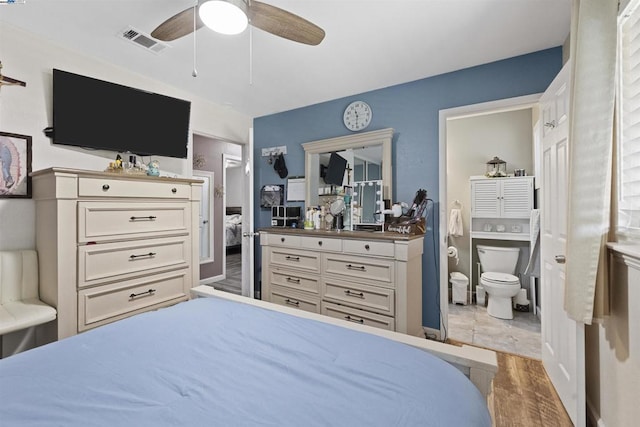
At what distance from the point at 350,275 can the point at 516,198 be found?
8.14 feet

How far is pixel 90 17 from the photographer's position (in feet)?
6.31

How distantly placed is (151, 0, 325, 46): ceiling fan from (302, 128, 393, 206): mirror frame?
143 centimetres

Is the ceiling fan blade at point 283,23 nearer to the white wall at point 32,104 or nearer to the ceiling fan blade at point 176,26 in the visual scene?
Answer: the ceiling fan blade at point 176,26

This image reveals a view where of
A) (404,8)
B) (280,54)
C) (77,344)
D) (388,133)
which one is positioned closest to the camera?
(77,344)

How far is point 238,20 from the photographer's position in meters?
1.39

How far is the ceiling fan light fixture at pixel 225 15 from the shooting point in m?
1.30

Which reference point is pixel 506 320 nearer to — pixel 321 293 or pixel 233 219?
pixel 321 293

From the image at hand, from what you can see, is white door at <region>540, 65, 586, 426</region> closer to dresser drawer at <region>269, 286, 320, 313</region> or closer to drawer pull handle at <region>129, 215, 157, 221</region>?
dresser drawer at <region>269, 286, 320, 313</region>

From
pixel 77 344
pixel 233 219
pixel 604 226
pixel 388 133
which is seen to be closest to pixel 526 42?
pixel 388 133

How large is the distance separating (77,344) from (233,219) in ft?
19.6

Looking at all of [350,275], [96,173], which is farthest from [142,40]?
[350,275]

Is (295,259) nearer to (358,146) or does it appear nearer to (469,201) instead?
(358,146)

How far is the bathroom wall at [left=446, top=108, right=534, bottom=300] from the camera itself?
3.60m

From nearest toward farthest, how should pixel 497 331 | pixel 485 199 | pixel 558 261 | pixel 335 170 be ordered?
1. pixel 558 261
2. pixel 497 331
3. pixel 335 170
4. pixel 485 199
